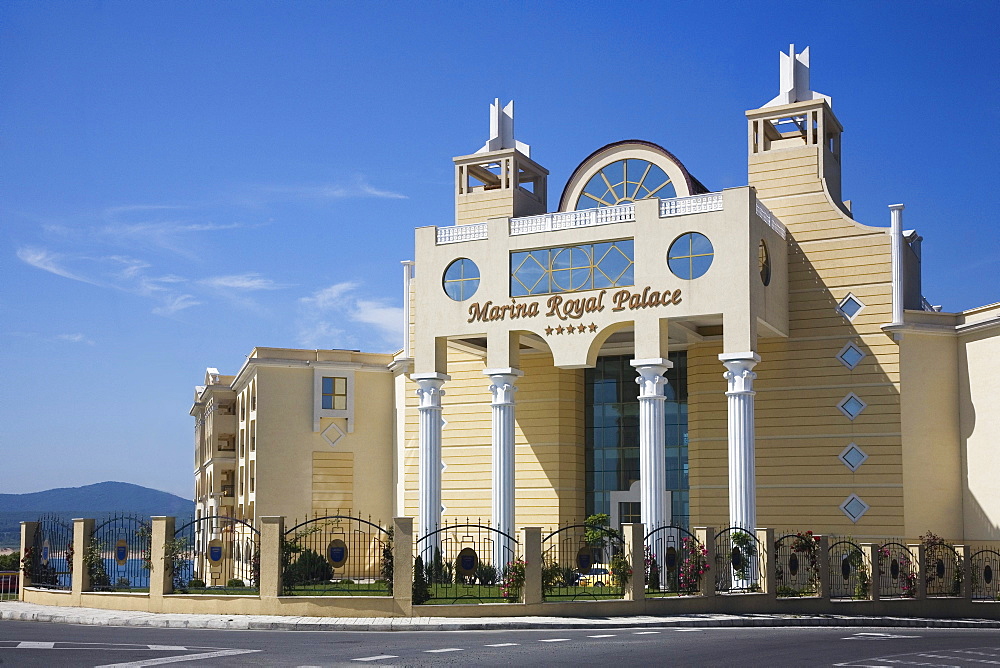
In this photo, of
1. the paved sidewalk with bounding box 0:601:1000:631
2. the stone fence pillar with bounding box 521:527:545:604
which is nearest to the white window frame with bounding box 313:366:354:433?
the paved sidewalk with bounding box 0:601:1000:631

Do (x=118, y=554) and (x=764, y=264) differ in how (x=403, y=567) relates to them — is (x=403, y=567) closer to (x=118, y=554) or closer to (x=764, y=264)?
(x=118, y=554)

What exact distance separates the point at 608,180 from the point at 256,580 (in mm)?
18252

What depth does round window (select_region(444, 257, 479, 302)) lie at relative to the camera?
33.9 metres

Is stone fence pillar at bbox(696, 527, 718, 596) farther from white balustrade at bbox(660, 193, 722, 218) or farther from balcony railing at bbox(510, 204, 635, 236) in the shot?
balcony railing at bbox(510, 204, 635, 236)

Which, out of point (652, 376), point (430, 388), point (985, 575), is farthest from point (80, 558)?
point (985, 575)

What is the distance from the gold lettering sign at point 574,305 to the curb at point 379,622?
31.9 feet

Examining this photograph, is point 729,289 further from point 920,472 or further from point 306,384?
point 306,384

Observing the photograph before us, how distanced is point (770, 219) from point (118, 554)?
2015cm

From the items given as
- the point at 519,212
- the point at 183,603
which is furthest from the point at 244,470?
the point at 183,603

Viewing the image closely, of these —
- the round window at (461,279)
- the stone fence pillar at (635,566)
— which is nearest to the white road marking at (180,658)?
the stone fence pillar at (635,566)

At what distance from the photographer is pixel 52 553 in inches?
1067

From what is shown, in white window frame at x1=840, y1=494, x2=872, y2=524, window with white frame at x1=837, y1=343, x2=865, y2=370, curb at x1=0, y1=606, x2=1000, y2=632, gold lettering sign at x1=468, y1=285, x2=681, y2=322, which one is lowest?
curb at x1=0, y1=606, x2=1000, y2=632

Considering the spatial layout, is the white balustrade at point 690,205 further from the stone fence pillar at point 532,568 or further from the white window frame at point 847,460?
the stone fence pillar at point 532,568

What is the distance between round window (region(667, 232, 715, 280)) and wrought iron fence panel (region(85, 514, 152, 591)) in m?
15.3
